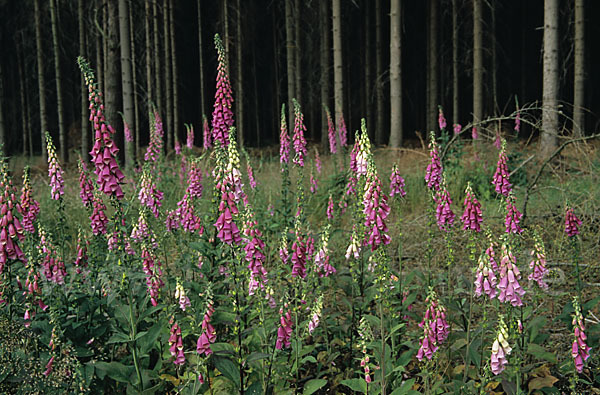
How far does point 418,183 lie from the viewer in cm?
862

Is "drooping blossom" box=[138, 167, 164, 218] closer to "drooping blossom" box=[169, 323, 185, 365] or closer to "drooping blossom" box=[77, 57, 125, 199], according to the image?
"drooping blossom" box=[77, 57, 125, 199]

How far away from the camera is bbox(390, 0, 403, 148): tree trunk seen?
13406 mm

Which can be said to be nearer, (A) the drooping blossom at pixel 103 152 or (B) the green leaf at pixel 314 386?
(A) the drooping blossom at pixel 103 152

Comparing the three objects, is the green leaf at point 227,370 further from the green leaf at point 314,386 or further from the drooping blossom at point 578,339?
the drooping blossom at point 578,339

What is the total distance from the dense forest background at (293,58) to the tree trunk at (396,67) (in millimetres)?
409

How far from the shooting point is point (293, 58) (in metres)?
20.2

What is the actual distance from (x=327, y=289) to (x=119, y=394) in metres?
2.32

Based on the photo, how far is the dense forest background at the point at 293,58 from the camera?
19.1 metres

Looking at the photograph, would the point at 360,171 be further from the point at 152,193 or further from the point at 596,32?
the point at 596,32

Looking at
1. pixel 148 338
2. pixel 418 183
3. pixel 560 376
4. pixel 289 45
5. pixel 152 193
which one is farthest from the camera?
pixel 289 45

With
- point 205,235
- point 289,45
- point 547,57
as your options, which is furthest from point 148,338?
point 289,45

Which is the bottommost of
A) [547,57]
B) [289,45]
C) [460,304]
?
[460,304]

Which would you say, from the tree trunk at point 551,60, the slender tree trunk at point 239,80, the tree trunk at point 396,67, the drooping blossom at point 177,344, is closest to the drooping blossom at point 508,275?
the drooping blossom at point 177,344

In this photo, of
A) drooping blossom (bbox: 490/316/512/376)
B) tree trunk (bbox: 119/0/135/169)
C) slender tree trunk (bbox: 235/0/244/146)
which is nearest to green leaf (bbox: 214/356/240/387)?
drooping blossom (bbox: 490/316/512/376)
